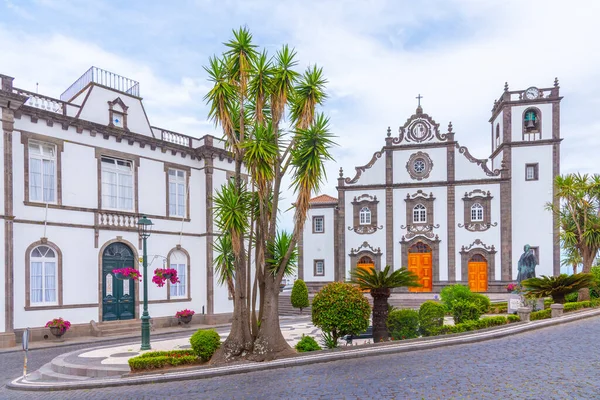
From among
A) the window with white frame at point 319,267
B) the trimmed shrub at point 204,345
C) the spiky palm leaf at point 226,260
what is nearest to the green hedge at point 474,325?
the spiky palm leaf at point 226,260

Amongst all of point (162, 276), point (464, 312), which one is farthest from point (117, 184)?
point (464, 312)

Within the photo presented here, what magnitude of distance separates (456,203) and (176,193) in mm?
19574

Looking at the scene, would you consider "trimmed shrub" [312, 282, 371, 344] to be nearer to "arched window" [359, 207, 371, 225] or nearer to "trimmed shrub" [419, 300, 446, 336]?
"trimmed shrub" [419, 300, 446, 336]

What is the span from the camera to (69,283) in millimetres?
17109

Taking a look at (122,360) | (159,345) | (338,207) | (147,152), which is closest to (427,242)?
(338,207)

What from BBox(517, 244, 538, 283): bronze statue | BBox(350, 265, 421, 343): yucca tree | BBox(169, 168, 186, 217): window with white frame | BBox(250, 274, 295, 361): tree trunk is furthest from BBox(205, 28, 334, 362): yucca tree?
BBox(517, 244, 538, 283): bronze statue

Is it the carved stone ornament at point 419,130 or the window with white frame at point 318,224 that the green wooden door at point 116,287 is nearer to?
the window with white frame at point 318,224

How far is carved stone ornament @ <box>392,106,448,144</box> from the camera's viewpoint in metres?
32.3

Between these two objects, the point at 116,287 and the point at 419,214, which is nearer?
the point at 116,287

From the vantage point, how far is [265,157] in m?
10.5

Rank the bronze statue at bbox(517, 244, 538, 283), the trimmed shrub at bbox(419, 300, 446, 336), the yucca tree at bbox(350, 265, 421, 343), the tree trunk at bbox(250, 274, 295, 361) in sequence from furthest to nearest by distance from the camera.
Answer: the bronze statue at bbox(517, 244, 538, 283) < the trimmed shrub at bbox(419, 300, 446, 336) < the yucca tree at bbox(350, 265, 421, 343) < the tree trunk at bbox(250, 274, 295, 361)

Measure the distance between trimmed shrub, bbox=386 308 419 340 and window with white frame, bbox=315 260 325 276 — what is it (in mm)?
22361

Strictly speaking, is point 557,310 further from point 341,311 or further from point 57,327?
point 57,327

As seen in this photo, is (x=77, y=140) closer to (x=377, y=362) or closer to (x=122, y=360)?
(x=122, y=360)
